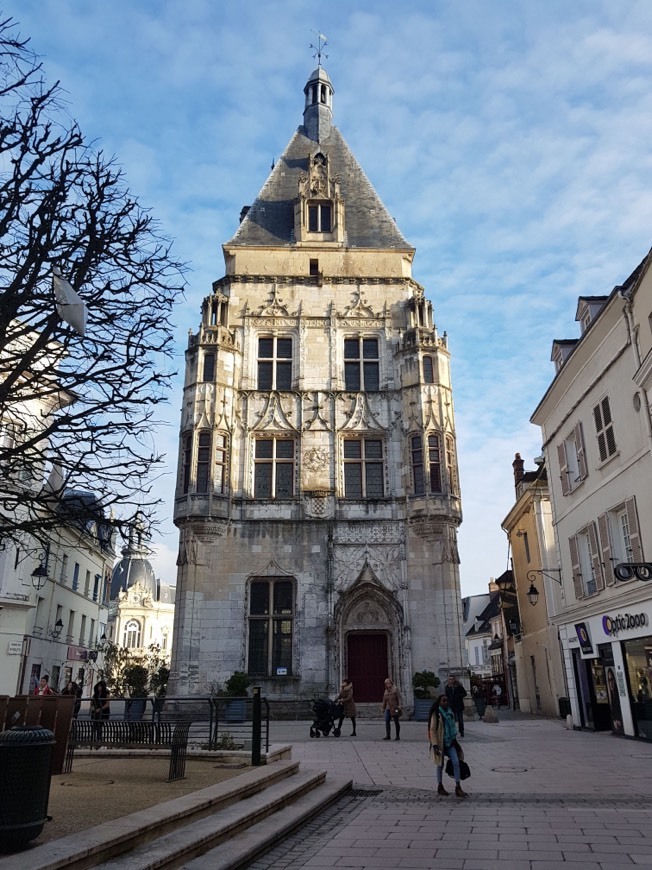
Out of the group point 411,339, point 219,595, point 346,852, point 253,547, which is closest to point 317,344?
point 411,339

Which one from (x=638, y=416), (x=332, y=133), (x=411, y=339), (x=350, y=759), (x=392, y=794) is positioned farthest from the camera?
(x=332, y=133)

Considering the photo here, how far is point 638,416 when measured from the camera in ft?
57.3

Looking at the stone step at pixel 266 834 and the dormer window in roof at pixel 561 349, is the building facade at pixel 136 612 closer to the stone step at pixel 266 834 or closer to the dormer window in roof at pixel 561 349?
the dormer window in roof at pixel 561 349

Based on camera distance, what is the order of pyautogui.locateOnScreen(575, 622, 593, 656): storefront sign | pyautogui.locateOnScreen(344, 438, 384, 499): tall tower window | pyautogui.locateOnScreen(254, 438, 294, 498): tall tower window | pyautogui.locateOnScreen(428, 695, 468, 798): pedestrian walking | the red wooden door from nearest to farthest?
pyautogui.locateOnScreen(428, 695, 468, 798): pedestrian walking, pyautogui.locateOnScreen(575, 622, 593, 656): storefront sign, the red wooden door, pyautogui.locateOnScreen(254, 438, 294, 498): tall tower window, pyautogui.locateOnScreen(344, 438, 384, 499): tall tower window

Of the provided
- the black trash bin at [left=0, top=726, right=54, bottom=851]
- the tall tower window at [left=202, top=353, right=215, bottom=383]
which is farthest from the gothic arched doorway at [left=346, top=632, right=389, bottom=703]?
the black trash bin at [left=0, top=726, right=54, bottom=851]

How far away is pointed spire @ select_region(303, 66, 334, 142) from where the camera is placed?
3983 centimetres

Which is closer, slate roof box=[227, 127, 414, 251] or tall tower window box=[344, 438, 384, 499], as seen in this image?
tall tower window box=[344, 438, 384, 499]

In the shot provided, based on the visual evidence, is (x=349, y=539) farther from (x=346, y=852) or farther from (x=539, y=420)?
(x=346, y=852)

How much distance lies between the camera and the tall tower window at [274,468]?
93.2ft

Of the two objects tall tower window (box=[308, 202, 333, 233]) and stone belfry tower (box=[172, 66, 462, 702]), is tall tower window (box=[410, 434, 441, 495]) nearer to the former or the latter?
stone belfry tower (box=[172, 66, 462, 702])

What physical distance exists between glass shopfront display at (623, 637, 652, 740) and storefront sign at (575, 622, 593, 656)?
7.63ft

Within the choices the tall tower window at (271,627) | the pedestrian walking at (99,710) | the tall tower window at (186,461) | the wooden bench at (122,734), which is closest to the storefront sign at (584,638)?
the tall tower window at (271,627)

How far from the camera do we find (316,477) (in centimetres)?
2819

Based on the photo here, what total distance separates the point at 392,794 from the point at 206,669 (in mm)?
15894
